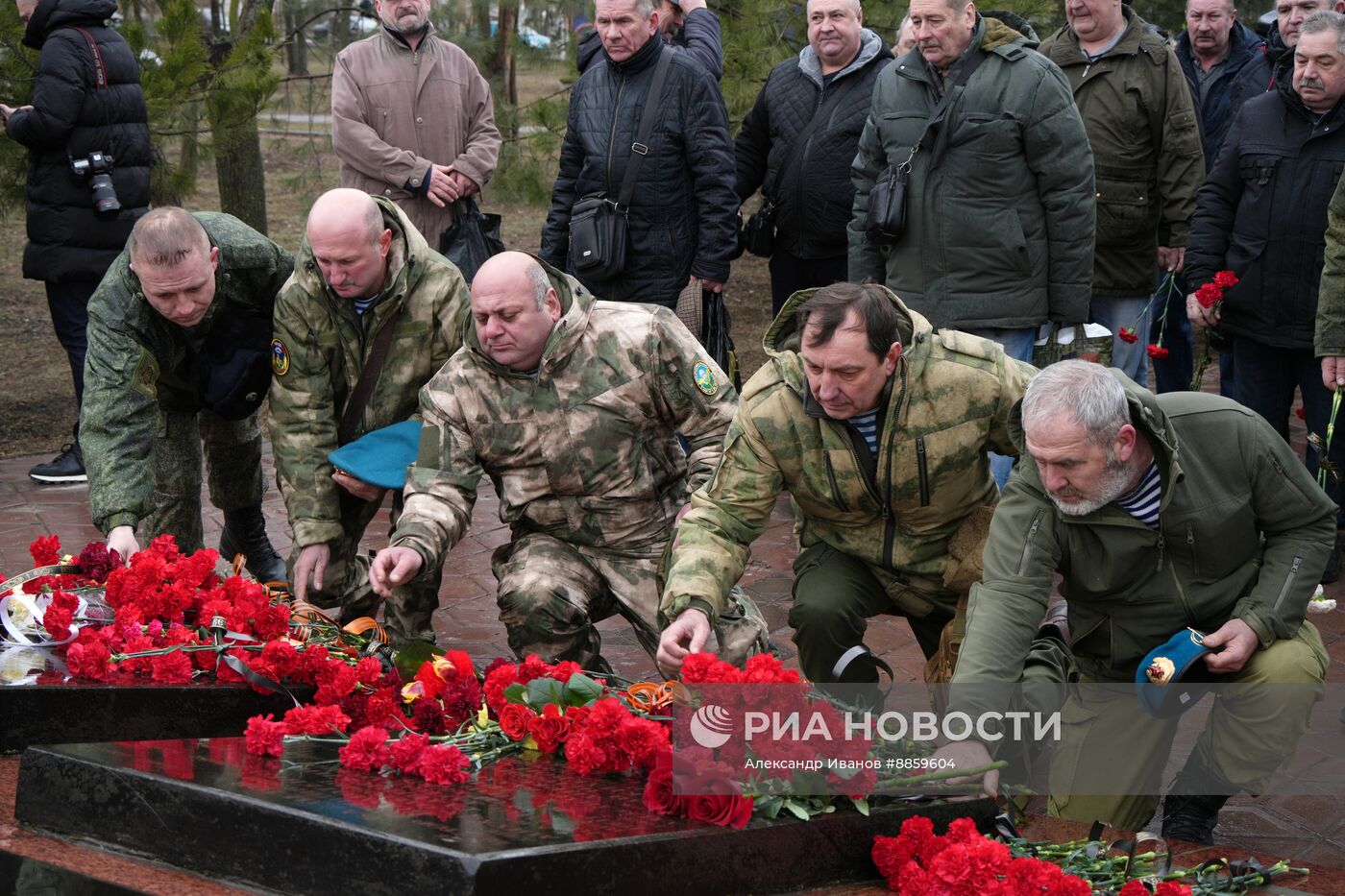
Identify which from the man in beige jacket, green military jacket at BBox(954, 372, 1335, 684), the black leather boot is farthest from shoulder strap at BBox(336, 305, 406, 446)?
green military jacket at BBox(954, 372, 1335, 684)

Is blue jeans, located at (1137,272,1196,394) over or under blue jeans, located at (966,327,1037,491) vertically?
under

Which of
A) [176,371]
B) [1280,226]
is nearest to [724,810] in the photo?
[176,371]

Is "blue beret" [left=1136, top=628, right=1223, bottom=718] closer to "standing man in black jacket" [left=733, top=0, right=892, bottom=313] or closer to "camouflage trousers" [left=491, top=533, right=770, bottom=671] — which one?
"camouflage trousers" [left=491, top=533, right=770, bottom=671]

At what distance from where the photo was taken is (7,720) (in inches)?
134

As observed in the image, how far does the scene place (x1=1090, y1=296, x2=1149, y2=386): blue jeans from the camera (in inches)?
251

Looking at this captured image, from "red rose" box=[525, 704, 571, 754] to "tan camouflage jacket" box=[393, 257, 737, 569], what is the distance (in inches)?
45.1

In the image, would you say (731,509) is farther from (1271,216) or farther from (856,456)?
(1271,216)

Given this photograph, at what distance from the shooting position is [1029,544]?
11.4ft

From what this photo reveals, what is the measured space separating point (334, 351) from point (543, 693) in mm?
1882

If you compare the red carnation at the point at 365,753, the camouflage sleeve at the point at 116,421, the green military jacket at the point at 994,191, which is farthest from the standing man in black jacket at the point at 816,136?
the red carnation at the point at 365,753

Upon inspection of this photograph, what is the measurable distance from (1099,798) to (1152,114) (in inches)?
132

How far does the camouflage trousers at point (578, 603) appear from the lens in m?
4.25

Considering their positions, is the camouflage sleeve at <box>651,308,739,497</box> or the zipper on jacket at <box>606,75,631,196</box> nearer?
A: the camouflage sleeve at <box>651,308,739,497</box>

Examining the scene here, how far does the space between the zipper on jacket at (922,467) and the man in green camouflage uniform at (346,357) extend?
1.51 metres
